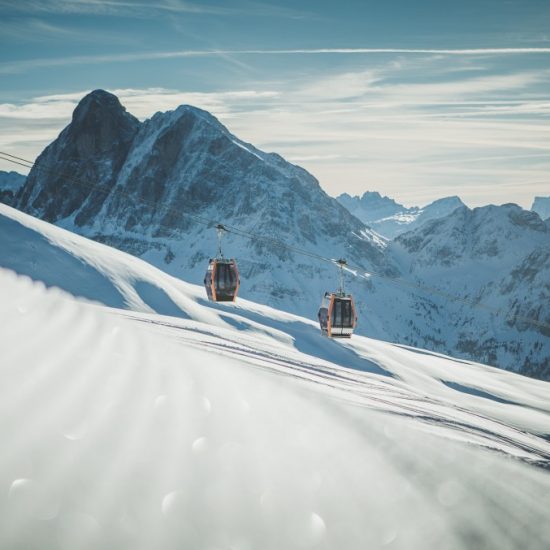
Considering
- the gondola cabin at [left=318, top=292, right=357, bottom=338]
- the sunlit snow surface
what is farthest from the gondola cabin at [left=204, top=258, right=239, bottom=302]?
the sunlit snow surface

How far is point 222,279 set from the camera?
28234 millimetres

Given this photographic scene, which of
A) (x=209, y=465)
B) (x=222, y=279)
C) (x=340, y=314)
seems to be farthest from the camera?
(x=340, y=314)

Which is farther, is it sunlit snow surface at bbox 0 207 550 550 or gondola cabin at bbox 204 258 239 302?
gondola cabin at bbox 204 258 239 302

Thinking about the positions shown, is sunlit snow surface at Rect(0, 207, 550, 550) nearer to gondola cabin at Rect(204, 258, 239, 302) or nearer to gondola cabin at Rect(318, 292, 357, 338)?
gondola cabin at Rect(204, 258, 239, 302)

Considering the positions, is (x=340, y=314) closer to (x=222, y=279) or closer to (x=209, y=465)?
(x=222, y=279)

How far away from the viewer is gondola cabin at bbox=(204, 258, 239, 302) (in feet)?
92.2

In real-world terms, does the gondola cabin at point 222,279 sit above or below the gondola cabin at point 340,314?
above

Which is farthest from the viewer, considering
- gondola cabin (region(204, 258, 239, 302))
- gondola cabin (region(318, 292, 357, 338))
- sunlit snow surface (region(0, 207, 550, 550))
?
gondola cabin (region(318, 292, 357, 338))

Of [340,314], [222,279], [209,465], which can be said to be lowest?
[340,314]

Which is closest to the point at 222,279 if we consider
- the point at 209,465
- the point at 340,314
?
the point at 340,314

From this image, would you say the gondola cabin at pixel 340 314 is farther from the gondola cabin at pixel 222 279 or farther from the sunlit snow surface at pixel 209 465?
the sunlit snow surface at pixel 209 465

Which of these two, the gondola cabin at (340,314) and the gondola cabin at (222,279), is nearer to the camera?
the gondola cabin at (222,279)

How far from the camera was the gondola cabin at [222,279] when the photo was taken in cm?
2811

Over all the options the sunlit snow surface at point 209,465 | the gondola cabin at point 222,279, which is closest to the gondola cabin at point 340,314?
the gondola cabin at point 222,279
